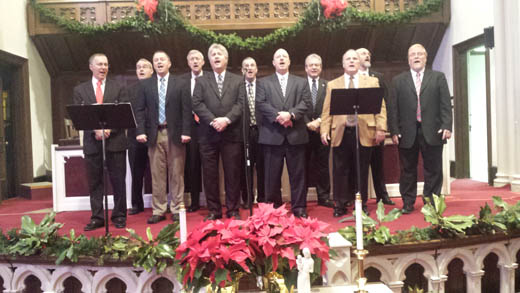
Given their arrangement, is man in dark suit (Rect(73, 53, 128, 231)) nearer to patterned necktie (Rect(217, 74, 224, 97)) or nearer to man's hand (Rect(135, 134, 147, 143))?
man's hand (Rect(135, 134, 147, 143))

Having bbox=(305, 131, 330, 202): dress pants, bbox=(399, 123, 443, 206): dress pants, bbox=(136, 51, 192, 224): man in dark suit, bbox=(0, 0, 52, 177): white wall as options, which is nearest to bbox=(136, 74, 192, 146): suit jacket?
bbox=(136, 51, 192, 224): man in dark suit

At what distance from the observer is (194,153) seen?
5.00m

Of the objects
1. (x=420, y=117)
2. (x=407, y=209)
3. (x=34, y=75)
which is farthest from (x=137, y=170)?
(x=34, y=75)

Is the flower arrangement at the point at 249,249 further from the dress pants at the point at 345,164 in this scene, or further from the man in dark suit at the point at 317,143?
the man in dark suit at the point at 317,143

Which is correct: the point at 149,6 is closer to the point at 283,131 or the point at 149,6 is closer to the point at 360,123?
the point at 283,131

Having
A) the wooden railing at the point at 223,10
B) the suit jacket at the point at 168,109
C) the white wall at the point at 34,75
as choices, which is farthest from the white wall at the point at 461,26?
the white wall at the point at 34,75

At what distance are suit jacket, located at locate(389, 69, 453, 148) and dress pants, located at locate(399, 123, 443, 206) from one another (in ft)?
0.26

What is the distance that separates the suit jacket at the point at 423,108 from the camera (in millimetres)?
4195

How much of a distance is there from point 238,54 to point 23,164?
420 cm

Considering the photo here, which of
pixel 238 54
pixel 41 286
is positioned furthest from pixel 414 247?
pixel 238 54

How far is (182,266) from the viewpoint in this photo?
72.9 inches

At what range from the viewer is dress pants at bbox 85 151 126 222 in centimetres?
411

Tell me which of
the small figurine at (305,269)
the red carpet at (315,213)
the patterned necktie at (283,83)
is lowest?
the red carpet at (315,213)

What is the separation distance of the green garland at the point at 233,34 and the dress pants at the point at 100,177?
399 cm
